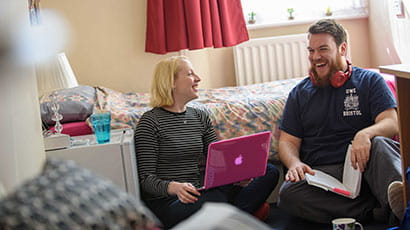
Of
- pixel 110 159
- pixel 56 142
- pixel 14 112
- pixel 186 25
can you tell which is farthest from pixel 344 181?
pixel 186 25

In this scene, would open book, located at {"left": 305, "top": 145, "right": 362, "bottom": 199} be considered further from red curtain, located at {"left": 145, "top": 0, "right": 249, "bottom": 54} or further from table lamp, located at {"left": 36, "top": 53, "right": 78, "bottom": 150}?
red curtain, located at {"left": 145, "top": 0, "right": 249, "bottom": 54}

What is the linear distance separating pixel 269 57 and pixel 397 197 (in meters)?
2.17

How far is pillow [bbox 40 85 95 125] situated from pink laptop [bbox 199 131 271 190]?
32.6 inches

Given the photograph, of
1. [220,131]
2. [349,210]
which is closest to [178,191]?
[220,131]

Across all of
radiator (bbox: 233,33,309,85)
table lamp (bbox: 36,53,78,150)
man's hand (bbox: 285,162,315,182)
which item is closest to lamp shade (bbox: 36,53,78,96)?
table lamp (bbox: 36,53,78,150)

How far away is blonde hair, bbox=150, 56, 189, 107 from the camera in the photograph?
2.60 metres

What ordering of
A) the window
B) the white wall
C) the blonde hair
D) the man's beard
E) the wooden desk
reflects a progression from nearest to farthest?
the white wall < the wooden desk < the blonde hair < the man's beard < the window

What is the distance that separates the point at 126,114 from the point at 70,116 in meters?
0.32

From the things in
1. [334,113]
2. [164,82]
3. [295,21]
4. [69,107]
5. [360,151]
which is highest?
[295,21]

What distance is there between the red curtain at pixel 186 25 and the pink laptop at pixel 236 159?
1568mm

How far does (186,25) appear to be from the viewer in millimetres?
4016

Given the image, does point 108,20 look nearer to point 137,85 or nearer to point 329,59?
point 137,85

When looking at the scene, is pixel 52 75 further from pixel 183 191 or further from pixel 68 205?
pixel 68 205

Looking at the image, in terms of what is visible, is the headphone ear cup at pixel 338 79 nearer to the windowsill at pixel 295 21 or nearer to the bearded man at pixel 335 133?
the bearded man at pixel 335 133
